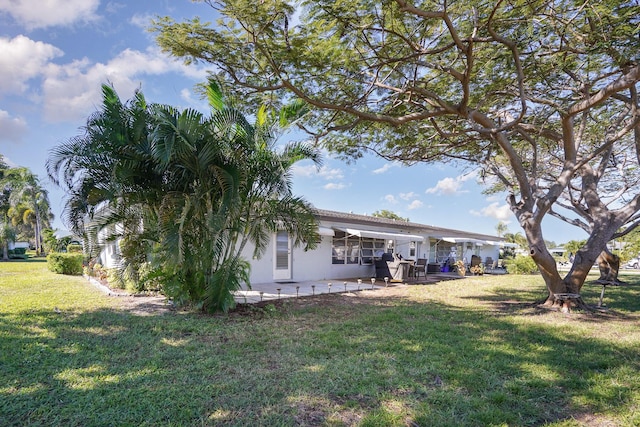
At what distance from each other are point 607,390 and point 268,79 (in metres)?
8.83

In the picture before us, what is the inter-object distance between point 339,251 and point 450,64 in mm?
11259

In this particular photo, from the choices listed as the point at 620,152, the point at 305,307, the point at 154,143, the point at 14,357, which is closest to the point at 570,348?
the point at 305,307

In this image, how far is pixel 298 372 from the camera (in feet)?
15.9

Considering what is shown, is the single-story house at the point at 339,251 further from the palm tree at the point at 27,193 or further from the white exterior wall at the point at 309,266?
the palm tree at the point at 27,193

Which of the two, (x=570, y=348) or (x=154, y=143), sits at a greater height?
(x=154, y=143)

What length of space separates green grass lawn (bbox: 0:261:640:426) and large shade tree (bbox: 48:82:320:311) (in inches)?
53.1

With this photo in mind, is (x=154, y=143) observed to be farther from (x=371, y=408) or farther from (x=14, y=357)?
(x=371, y=408)

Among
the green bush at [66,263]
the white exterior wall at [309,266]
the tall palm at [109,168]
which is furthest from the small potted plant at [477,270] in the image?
the green bush at [66,263]

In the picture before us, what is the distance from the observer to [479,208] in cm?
2369

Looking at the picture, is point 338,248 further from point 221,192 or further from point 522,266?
point 522,266

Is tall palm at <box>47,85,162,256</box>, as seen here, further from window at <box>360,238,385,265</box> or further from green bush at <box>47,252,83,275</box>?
window at <box>360,238,385,265</box>

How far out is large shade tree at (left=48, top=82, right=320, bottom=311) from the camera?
7.25 metres

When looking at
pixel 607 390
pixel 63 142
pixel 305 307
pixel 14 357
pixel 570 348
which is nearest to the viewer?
pixel 607 390

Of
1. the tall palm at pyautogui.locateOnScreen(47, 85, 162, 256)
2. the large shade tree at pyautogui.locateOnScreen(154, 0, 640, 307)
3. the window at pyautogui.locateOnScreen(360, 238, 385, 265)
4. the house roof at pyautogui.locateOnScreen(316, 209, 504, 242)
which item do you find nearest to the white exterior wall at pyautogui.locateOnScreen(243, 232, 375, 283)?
the window at pyautogui.locateOnScreen(360, 238, 385, 265)
